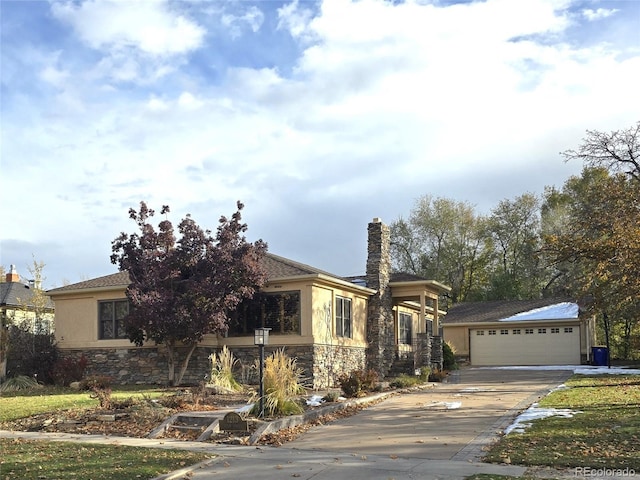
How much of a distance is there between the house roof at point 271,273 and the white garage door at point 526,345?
1453cm

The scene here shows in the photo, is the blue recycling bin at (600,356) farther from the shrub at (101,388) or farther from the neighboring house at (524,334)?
the shrub at (101,388)

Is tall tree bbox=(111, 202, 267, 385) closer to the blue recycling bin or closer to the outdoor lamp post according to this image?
the outdoor lamp post

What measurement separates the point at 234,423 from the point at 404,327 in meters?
16.6

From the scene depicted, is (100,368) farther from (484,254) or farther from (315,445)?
(484,254)

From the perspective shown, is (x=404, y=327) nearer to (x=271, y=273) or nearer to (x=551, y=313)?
(x=271, y=273)

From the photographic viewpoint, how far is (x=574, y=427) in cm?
1096

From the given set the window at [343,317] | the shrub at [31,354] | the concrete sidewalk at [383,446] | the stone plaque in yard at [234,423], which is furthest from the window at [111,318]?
the stone plaque in yard at [234,423]

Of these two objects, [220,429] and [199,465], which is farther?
[220,429]

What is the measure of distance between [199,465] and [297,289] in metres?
11.5

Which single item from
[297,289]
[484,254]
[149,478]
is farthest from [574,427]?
[484,254]

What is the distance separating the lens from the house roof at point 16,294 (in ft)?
89.9

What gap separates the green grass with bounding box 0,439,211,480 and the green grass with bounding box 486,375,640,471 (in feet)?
14.9

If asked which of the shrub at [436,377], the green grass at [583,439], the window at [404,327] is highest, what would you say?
the window at [404,327]

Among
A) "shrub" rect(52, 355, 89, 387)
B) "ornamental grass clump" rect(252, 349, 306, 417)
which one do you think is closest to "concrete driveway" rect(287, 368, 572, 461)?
"ornamental grass clump" rect(252, 349, 306, 417)
